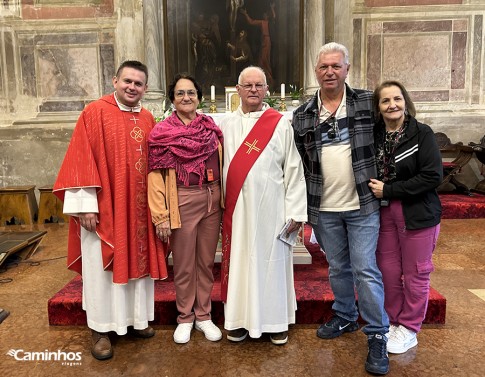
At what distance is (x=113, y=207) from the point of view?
2.49 metres

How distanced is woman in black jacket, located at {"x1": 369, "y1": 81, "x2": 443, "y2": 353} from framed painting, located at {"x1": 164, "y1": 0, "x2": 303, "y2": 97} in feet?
17.2

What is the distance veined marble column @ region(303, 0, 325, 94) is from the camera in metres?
7.07

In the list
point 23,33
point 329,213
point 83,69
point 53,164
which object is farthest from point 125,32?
point 329,213

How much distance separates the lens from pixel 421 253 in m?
2.31

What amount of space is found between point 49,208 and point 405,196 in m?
5.76

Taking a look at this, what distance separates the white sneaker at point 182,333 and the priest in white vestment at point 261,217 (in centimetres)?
28

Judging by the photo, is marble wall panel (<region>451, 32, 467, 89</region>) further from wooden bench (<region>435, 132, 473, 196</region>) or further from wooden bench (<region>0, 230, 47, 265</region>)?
wooden bench (<region>0, 230, 47, 265</region>)

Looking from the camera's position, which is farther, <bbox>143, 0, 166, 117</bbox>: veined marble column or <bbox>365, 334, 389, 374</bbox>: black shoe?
<bbox>143, 0, 166, 117</bbox>: veined marble column

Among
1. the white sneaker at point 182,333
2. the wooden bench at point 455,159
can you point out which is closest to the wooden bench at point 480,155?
the wooden bench at point 455,159

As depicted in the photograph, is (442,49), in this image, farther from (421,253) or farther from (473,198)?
(421,253)

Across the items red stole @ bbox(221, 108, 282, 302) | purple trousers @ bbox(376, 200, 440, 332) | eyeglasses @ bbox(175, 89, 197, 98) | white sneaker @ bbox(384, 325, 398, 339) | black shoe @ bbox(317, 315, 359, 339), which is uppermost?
eyeglasses @ bbox(175, 89, 197, 98)

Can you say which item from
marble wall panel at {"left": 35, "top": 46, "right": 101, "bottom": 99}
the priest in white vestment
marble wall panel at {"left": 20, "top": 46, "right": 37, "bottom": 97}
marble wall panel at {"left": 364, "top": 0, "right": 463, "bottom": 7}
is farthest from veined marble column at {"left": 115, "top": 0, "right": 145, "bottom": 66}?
the priest in white vestment

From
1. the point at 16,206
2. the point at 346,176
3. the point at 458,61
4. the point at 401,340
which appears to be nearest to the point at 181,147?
the point at 346,176

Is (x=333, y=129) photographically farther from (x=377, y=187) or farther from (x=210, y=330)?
(x=210, y=330)
